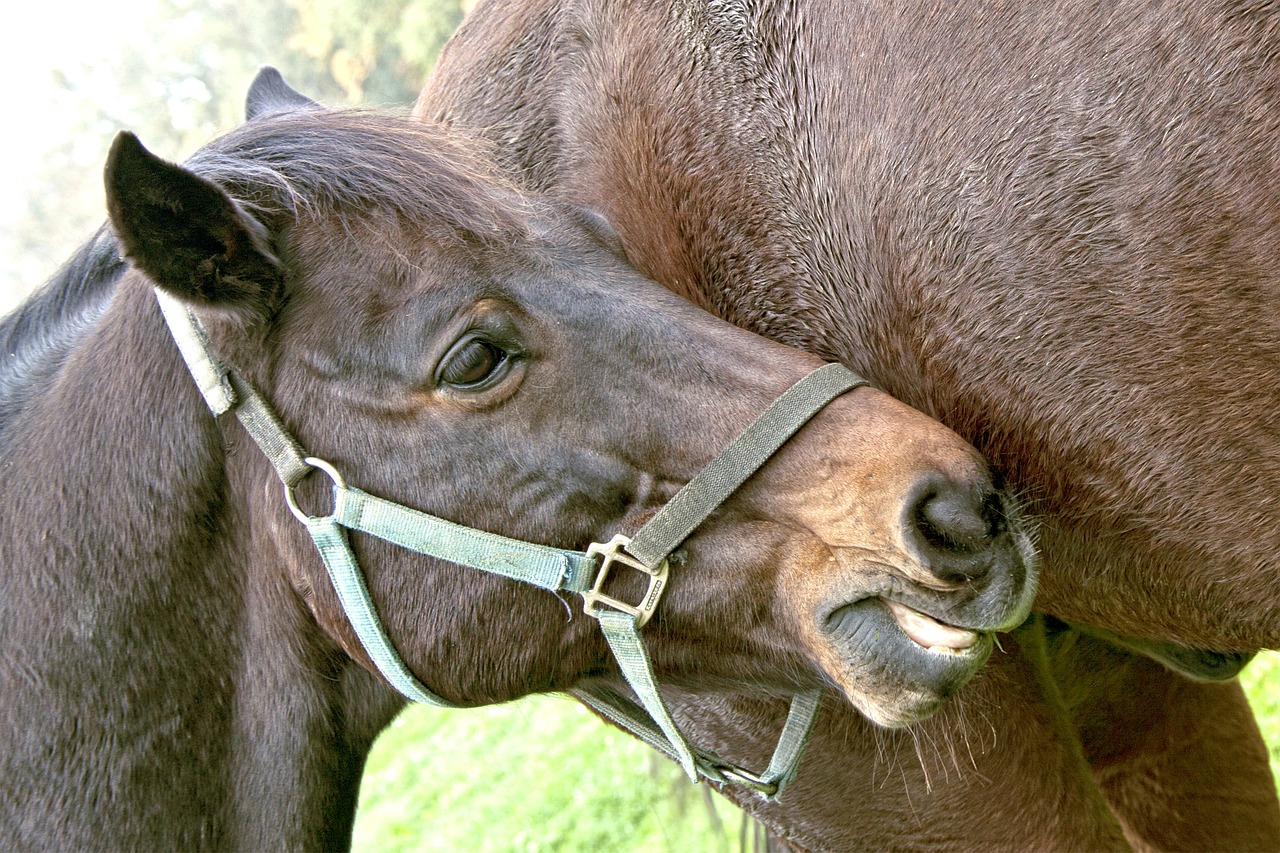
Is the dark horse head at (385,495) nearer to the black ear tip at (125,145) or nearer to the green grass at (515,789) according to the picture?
the black ear tip at (125,145)

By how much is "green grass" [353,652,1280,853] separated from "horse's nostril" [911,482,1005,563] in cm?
272

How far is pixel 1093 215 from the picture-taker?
1.85m

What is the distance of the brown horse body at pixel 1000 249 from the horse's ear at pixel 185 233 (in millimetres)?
778

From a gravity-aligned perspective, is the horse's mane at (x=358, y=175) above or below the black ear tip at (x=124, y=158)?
below

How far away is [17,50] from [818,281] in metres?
23.0

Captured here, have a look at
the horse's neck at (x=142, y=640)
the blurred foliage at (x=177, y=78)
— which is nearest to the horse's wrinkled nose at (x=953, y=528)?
the horse's neck at (x=142, y=640)

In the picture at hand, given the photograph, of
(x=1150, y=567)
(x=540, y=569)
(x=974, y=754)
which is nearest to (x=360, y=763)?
(x=540, y=569)

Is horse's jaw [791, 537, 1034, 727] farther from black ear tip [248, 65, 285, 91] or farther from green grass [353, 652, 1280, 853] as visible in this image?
green grass [353, 652, 1280, 853]

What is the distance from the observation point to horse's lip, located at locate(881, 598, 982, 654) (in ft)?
5.95

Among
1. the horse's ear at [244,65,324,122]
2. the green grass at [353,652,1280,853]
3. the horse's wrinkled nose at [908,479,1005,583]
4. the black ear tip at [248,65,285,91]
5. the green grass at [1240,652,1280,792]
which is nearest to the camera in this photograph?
the horse's wrinkled nose at [908,479,1005,583]

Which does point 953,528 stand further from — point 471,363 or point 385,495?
point 385,495

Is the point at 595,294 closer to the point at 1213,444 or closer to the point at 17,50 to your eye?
the point at 1213,444

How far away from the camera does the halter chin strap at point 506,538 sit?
190 centimetres

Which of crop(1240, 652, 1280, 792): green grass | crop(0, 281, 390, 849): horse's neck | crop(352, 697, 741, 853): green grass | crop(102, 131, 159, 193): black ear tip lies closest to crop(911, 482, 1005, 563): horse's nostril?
crop(0, 281, 390, 849): horse's neck
